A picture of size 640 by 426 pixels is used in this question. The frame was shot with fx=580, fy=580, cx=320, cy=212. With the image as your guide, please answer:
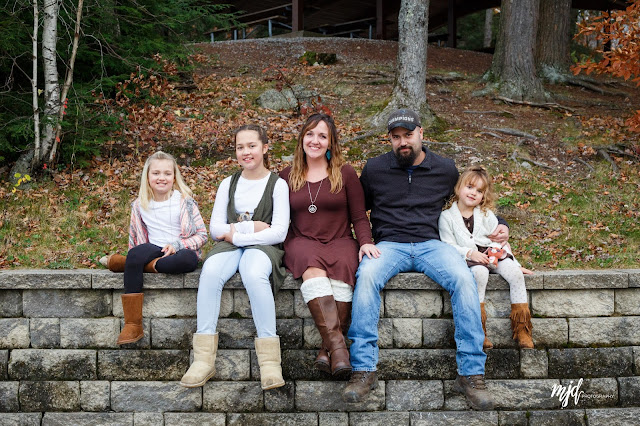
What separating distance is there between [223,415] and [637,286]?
3.06m

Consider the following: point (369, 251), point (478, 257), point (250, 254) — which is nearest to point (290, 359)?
point (250, 254)

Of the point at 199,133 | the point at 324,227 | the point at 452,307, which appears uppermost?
the point at 199,133

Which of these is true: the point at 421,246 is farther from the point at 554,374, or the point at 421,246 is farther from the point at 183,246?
the point at 183,246

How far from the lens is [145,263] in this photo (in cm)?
399

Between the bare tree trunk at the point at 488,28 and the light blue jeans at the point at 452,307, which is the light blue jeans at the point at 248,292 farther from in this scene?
the bare tree trunk at the point at 488,28

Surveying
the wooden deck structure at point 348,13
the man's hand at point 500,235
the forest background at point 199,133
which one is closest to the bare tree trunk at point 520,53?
the forest background at point 199,133

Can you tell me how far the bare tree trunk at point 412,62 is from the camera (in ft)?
29.7

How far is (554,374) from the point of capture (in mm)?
4090

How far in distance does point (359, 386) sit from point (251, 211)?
144 cm

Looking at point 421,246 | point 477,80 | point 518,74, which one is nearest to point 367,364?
point 421,246

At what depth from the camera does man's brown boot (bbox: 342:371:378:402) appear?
3.64 meters

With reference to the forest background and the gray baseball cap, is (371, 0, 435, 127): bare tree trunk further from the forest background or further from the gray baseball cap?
the gray baseball cap

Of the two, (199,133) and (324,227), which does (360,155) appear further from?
(324,227)

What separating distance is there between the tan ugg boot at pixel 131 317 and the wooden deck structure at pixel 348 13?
1493 cm
